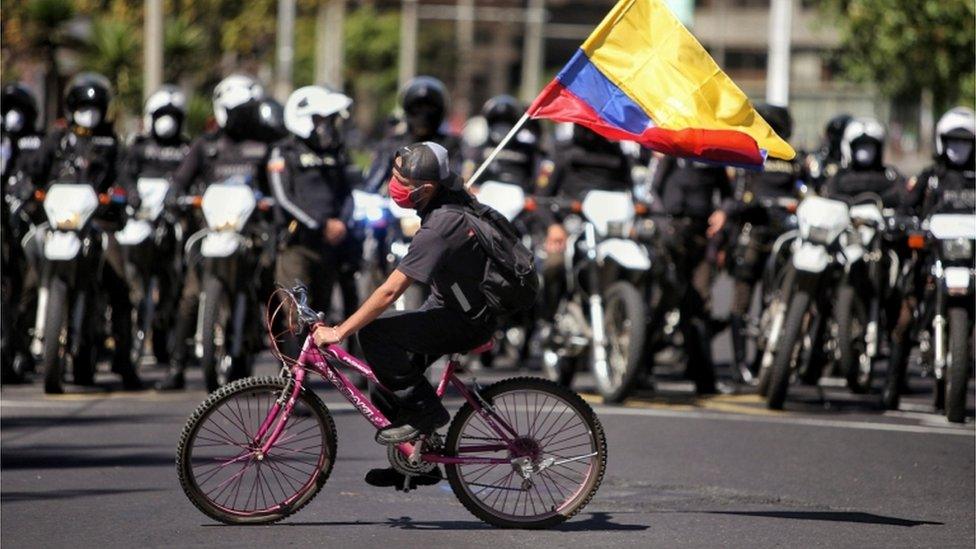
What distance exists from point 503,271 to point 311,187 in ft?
15.4

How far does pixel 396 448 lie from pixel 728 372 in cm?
814

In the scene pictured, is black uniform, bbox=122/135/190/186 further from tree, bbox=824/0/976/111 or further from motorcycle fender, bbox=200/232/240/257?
tree, bbox=824/0/976/111

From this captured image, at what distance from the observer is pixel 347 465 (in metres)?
10.6

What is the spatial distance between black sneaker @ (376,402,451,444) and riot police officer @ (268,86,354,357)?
4404 mm

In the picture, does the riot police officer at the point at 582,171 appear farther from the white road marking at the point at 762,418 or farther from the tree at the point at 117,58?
the tree at the point at 117,58

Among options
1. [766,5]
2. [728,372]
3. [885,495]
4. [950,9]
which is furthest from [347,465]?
[766,5]

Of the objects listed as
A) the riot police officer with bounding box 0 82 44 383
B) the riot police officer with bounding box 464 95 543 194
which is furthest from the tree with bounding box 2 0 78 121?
the riot police officer with bounding box 0 82 44 383

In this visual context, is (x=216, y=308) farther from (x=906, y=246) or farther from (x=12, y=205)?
(x=906, y=246)

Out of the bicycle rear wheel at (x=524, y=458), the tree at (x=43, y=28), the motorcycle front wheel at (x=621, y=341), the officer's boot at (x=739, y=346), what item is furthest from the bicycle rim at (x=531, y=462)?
the tree at (x=43, y=28)

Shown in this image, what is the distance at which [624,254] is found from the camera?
13453 millimetres

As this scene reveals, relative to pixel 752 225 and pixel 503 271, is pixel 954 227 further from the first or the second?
pixel 503 271

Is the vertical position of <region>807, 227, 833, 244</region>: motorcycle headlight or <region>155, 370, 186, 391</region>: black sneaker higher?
<region>807, 227, 833, 244</region>: motorcycle headlight

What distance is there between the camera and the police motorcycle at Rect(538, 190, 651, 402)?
13.0 meters

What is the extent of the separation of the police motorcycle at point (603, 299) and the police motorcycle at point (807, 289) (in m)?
0.91
